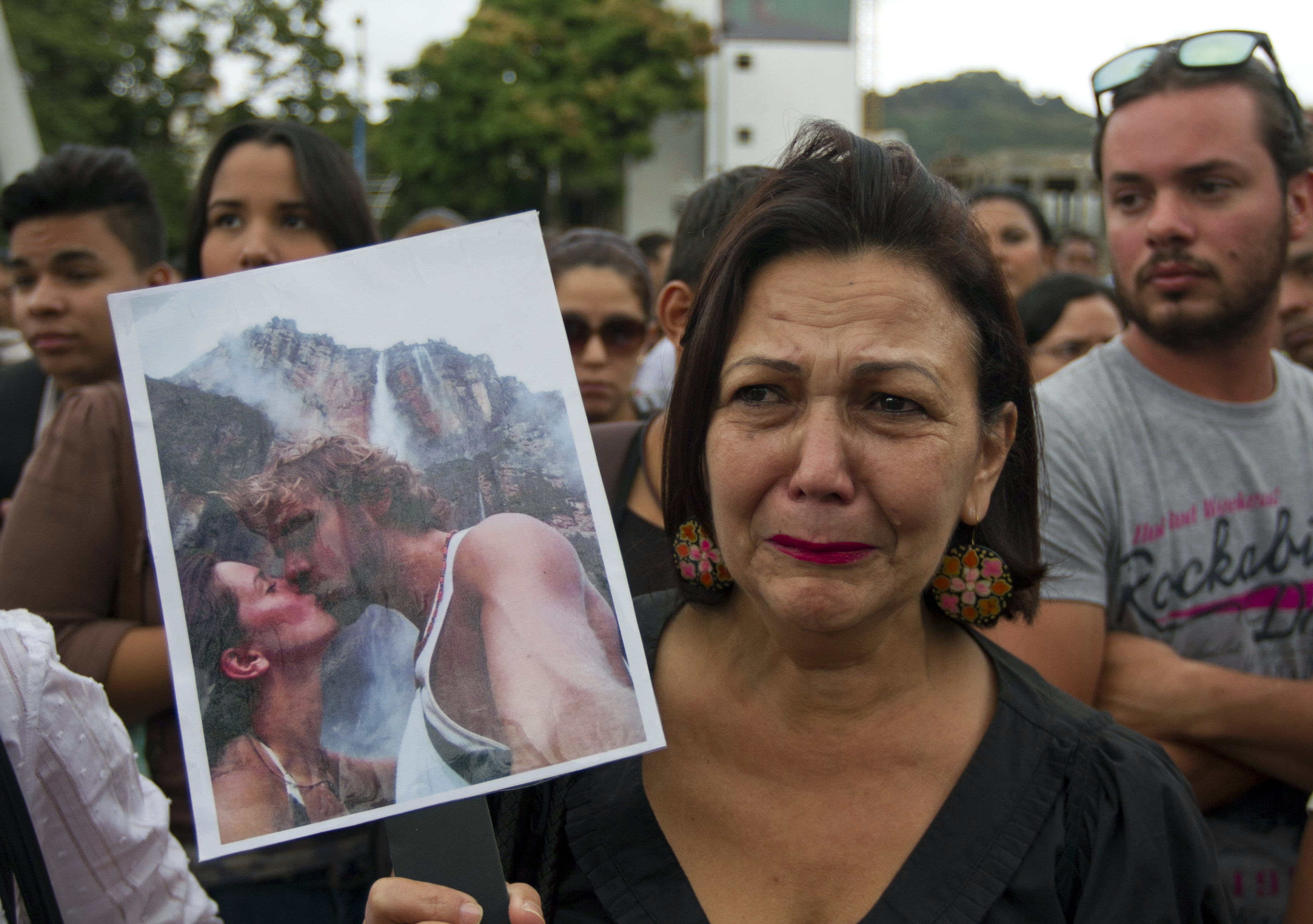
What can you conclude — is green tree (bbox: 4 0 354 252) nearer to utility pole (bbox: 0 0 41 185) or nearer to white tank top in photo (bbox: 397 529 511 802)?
utility pole (bbox: 0 0 41 185)

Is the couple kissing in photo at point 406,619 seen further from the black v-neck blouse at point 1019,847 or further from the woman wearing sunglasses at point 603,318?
the woman wearing sunglasses at point 603,318

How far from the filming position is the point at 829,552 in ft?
5.11

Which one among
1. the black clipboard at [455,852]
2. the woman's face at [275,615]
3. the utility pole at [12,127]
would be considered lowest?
the black clipboard at [455,852]

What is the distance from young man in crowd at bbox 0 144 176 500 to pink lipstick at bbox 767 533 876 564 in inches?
83.8

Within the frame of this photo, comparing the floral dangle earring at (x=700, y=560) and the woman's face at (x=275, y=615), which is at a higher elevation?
the woman's face at (x=275, y=615)

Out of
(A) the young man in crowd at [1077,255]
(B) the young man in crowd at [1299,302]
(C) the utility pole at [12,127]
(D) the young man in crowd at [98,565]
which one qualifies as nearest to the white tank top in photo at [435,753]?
(D) the young man in crowd at [98,565]

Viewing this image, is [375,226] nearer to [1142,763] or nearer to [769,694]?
[769,694]

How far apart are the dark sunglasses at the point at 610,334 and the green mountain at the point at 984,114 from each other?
56482 millimetres

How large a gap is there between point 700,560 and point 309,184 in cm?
158

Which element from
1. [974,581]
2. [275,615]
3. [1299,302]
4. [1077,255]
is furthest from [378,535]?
[1077,255]

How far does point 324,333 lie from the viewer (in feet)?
4.53

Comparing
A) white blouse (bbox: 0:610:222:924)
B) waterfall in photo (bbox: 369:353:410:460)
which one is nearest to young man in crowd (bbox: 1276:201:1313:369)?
waterfall in photo (bbox: 369:353:410:460)

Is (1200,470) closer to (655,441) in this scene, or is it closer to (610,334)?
(655,441)

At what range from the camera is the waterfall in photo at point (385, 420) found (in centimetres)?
137
